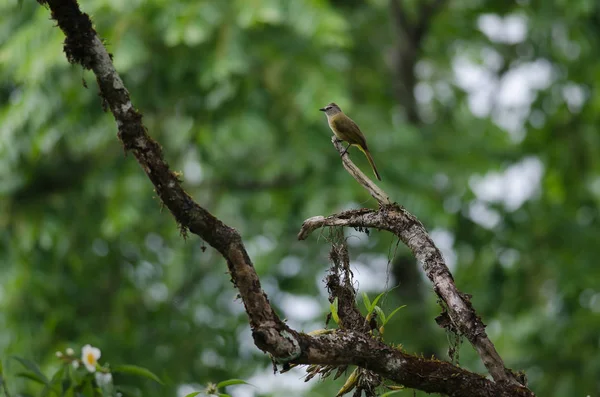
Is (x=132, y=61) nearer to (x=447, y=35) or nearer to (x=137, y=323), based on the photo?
(x=137, y=323)

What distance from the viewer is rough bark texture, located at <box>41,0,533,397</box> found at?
2.17 m

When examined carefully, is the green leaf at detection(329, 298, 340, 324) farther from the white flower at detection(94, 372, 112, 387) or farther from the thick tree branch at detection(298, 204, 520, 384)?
the white flower at detection(94, 372, 112, 387)

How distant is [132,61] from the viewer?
7.06 metres

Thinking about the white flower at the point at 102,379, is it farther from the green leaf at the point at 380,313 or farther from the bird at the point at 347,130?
the bird at the point at 347,130

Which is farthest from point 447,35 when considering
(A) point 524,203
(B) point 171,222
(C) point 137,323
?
(C) point 137,323

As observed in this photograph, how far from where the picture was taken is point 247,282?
221 centimetres

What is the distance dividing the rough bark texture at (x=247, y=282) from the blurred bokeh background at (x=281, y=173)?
3.78m

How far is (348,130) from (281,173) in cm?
504

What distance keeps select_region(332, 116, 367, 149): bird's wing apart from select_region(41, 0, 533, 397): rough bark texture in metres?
1.87

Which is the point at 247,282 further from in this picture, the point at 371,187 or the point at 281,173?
the point at 281,173

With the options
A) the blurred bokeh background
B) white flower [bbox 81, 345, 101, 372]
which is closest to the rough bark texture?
white flower [bbox 81, 345, 101, 372]

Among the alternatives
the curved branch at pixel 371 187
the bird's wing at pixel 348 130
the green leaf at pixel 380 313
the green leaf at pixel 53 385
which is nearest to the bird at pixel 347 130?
the bird's wing at pixel 348 130

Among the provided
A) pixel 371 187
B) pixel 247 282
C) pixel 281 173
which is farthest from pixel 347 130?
pixel 281 173

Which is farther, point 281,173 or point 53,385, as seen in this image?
point 281,173
